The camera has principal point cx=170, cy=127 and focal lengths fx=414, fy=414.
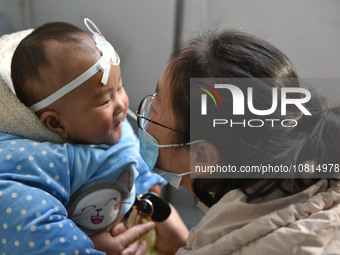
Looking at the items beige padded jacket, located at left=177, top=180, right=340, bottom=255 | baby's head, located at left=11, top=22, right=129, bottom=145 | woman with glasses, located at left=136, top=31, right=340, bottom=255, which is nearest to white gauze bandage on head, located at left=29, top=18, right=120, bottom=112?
baby's head, located at left=11, top=22, right=129, bottom=145

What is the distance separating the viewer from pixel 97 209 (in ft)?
4.08

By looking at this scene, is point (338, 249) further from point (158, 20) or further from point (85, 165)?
point (158, 20)

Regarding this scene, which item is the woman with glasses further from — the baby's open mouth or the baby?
the baby's open mouth

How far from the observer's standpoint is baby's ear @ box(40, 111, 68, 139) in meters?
1.21

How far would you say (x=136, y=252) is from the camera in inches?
54.4

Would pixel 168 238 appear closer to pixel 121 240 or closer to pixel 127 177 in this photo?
pixel 121 240

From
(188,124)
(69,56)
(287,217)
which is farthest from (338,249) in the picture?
(69,56)

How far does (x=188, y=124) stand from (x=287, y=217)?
1.00 ft

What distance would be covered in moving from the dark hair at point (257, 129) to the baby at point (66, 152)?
34cm

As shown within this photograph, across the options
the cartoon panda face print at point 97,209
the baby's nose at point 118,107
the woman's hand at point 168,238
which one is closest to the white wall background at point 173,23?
the woman's hand at point 168,238

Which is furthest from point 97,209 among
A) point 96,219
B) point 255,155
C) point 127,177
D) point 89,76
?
point 255,155

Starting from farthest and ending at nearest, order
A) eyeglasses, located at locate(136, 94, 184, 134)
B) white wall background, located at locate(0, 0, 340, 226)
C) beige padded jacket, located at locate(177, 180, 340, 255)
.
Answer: white wall background, located at locate(0, 0, 340, 226), eyeglasses, located at locate(136, 94, 184, 134), beige padded jacket, located at locate(177, 180, 340, 255)

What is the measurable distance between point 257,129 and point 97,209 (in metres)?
0.58

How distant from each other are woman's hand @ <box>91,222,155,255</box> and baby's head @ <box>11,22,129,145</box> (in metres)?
0.31
